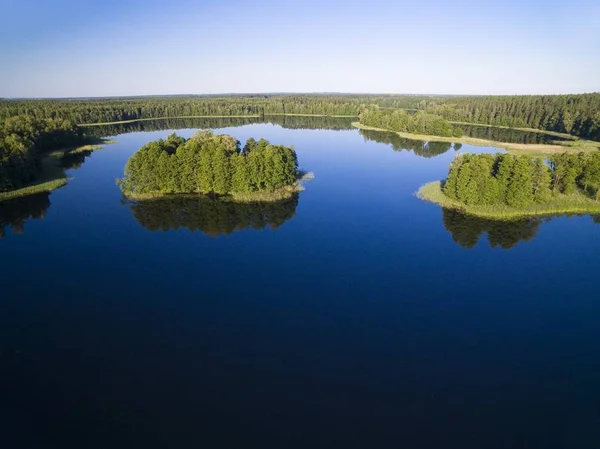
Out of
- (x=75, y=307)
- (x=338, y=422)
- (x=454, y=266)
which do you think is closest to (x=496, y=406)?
(x=338, y=422)

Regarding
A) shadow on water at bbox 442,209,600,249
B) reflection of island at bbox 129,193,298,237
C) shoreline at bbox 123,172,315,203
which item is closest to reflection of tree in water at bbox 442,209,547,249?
shadow on water at bbox 442,209,600,249

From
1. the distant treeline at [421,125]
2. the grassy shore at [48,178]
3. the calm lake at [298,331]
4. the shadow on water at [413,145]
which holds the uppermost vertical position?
the distant treeline at [421,125]

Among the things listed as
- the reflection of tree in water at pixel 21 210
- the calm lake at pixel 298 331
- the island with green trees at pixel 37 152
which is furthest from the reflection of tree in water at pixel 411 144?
the island with green trees at pixel 37 152

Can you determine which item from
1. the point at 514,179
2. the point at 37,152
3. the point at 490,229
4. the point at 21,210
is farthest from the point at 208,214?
the point at 37,152

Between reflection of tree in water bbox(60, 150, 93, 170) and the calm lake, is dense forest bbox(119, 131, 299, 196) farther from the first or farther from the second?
reflection of tree in water bbox(60, 150, 93, 170)

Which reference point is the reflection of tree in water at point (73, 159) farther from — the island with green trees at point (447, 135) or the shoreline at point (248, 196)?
the island with green trees at point (447, 135)

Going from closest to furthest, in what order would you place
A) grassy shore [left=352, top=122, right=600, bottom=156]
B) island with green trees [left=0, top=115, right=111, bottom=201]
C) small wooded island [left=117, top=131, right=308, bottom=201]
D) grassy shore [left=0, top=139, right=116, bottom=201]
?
small wooded island [left=117, top=131, right=308, bottom=201] < grassy shore [left=0, top=139, right=116, bottom=201] < island with green trees [left=0, top=115, right=111, bottom=201] < grassy shore [left=352, top=122, right=600, bottom=156]

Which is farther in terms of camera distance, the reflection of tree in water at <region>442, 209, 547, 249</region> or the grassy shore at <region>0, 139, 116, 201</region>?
the grassy shore at <region>0, 139, 116, 201</region>
